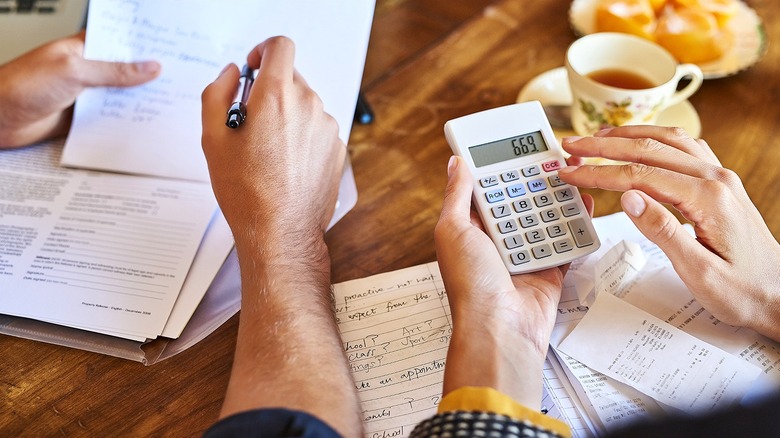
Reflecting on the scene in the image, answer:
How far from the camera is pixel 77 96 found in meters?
0.82

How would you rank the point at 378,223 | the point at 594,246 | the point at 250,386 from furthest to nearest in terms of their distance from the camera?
the point at 378,223 < the point at 594,246 < the point at 250,386

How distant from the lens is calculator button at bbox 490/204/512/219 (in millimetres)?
637

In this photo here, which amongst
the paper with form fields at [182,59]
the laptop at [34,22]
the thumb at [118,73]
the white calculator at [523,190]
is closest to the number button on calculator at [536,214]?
the white calculator at [523,190]

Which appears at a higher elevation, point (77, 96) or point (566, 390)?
point (77, 96)

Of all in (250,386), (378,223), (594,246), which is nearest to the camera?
(250,386)

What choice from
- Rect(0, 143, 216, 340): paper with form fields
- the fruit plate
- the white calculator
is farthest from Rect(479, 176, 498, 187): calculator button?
the fruit plate

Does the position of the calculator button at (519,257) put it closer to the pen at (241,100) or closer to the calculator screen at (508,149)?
the calculator screen at (508,149)

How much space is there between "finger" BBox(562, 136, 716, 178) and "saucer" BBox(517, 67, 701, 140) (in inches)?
6.1

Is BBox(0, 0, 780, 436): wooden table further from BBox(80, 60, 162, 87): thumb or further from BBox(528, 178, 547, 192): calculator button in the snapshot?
BBox(80, 60, 162, 87): thumb

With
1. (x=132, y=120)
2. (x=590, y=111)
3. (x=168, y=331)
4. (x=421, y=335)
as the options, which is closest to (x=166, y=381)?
(x=168, y=331)

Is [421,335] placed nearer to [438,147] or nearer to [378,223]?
[378,223]

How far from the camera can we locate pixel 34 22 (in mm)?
983

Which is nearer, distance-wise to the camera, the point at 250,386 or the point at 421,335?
the point at 250,386

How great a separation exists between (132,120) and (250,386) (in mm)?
451
